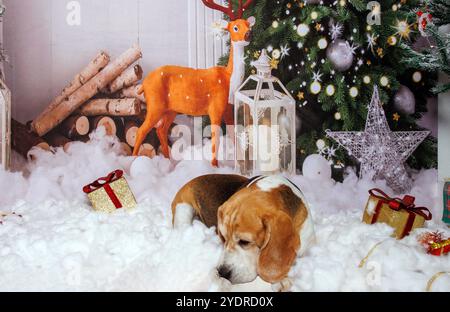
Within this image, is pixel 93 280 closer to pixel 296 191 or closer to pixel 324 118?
pixel 296 191

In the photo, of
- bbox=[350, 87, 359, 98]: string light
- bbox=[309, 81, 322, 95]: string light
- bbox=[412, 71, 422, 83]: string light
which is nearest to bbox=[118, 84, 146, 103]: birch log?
bbox=[309, 81, 322, 95]: string light

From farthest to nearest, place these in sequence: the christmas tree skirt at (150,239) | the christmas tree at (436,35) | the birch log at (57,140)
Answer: the birch log at (57,140)
the christmas tree at (436,35)
the christmas tree skirt at (150,239)

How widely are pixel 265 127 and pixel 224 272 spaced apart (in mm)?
1030

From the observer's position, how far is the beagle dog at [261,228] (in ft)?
5.65

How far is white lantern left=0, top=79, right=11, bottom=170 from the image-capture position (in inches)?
99.3

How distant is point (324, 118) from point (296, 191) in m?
0.78

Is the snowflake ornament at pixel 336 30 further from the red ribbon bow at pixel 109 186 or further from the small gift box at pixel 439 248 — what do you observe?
the red ribbon bow at pixel 109 186

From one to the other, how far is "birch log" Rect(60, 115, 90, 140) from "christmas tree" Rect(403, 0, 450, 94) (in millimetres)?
1778

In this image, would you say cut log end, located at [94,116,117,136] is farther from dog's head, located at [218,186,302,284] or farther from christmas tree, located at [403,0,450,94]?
christmas tree, located at [403,0,450,94]

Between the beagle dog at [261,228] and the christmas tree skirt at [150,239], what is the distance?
9 centimetres

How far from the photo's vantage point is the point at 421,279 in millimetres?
1767

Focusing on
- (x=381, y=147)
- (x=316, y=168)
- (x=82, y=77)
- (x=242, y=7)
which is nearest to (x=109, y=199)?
(x=82, y=77)

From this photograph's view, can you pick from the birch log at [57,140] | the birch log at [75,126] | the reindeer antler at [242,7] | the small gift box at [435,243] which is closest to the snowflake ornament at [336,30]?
the reindeer antler at [242,7]

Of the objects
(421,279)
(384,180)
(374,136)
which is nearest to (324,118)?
(374,136)
